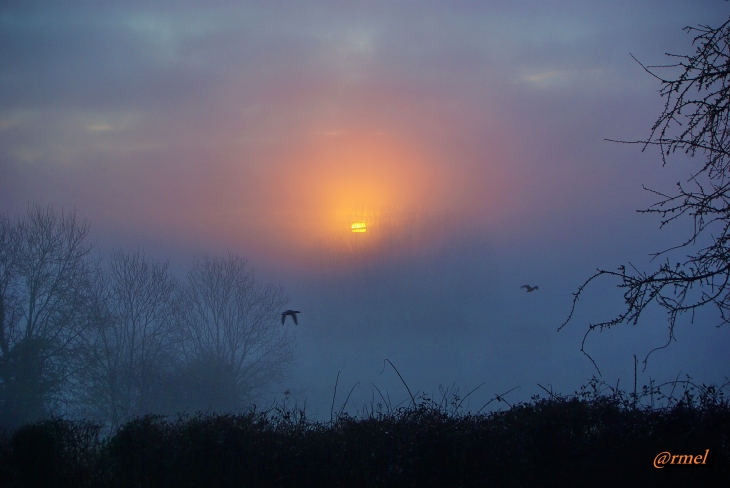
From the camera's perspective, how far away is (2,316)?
21.2 m

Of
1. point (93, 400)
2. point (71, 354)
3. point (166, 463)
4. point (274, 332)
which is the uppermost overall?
point (274, 332)

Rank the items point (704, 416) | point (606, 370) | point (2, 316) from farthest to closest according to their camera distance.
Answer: point (606, 370) → point (2, 316) → point (704, 416)

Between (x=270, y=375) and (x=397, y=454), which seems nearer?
(x=397, y=454)

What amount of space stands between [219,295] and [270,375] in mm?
7132

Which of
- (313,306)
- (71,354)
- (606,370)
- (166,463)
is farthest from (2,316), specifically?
(606,370)

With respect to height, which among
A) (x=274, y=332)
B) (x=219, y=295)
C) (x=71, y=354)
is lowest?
(x=71, y=354)

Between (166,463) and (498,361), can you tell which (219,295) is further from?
(166,463)

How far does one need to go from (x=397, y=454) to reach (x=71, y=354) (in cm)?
2302

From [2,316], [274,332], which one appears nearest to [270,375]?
[274,332]

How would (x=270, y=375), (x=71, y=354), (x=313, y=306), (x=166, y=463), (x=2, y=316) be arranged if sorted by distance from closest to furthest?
(x=166, y=463) < (x=2, y=316) < (x=71, y=354) < (x=270, y=375) < (x=313, y=306)

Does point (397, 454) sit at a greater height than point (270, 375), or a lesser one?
lesser

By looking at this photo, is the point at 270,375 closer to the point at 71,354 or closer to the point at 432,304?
the point at 71,354

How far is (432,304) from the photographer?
→ 171ft

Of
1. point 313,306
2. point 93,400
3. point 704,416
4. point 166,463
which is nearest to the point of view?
point 704,416
